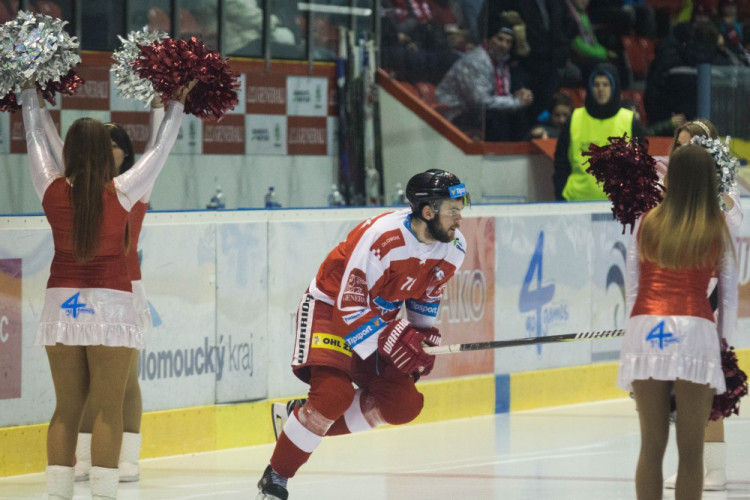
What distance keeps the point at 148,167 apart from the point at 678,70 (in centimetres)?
738

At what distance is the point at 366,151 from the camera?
1033cm

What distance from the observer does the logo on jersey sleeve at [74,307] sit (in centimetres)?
502

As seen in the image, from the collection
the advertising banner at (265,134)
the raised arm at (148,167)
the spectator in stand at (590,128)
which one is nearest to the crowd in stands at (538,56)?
the spectator in stand at (590,128)

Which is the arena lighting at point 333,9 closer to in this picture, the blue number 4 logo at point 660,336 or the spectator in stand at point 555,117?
the spectator in stand at point 555,117

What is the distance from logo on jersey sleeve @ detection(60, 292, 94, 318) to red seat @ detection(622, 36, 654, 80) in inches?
370

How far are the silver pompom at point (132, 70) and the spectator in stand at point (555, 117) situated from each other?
569cm

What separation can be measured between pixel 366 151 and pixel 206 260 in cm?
331

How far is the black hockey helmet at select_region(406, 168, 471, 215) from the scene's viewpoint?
5328mm

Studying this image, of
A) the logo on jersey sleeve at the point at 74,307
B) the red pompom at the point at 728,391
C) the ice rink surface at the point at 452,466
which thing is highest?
the logo on jersey sleeve at the point at 74,307

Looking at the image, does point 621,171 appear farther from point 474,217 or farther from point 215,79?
point 474,217

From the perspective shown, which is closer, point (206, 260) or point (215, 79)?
point (215, 79)

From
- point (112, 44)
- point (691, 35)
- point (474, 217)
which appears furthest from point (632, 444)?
point (691, 35)

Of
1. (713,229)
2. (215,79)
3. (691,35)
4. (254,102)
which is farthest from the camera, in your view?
(691,35)

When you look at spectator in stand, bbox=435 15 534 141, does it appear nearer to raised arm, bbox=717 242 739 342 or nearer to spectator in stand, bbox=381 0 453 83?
spectator in stand, bbox=381 0 453 83
